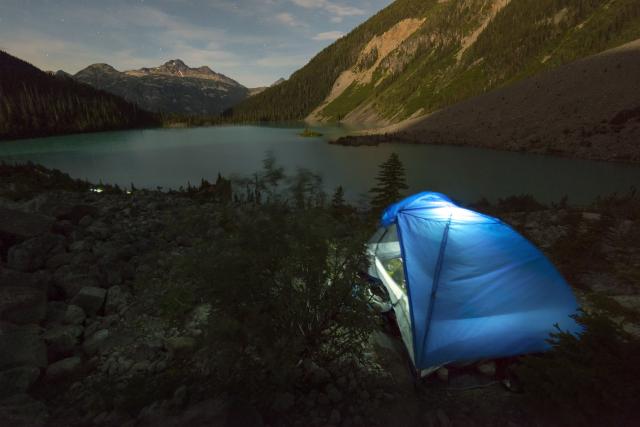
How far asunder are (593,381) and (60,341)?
24.4 ft

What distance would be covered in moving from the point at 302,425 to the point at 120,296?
15.5 feet

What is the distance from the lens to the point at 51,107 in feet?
395

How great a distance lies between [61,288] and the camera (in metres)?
6.60

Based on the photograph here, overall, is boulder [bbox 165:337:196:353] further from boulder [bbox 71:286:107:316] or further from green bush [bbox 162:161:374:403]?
boulder [bbox 71:286:107:316]

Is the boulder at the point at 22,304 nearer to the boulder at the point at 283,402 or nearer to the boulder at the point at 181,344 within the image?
the boulder at the point at 181,344

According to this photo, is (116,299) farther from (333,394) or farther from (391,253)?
(391,253)

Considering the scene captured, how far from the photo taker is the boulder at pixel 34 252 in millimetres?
7055

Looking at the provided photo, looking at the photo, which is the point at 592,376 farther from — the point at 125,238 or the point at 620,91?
the point at 620,91

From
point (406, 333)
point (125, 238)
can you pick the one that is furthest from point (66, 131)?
point (406, 333)

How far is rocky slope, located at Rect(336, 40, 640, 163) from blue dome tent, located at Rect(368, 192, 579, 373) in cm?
3871

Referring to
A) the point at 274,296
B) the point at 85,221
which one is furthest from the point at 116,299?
the point at 85,221

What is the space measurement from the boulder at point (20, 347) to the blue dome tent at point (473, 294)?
19.3 feet

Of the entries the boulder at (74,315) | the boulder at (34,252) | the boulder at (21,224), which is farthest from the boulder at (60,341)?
the boulder at (21,224)

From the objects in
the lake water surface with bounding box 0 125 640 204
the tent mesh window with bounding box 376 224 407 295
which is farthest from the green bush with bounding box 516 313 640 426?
the lake water surface with bounding box 0 125 640 204
